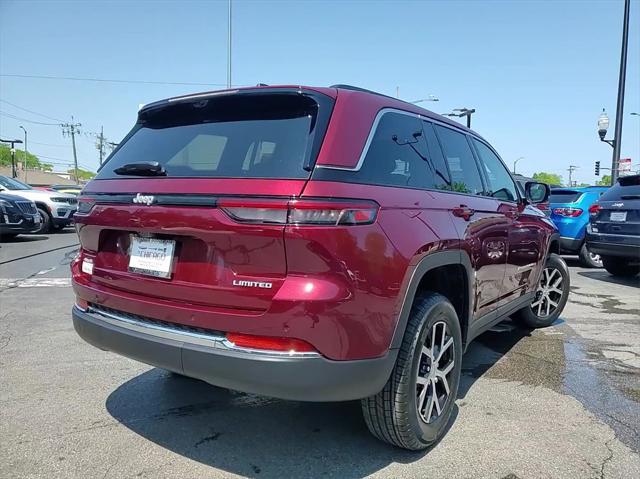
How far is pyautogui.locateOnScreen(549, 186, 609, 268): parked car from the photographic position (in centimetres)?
971

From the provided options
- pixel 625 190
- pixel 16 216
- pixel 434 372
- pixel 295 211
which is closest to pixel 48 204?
pixel 16 216

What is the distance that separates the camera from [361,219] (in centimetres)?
218

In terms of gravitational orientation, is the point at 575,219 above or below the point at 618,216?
below

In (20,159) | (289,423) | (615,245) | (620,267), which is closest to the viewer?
(289,423)

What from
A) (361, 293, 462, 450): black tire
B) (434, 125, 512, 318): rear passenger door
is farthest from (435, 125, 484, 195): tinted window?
(361, 293, 462, 450): black tire

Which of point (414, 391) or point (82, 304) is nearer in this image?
point (414, 391)

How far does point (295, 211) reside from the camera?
2061mm

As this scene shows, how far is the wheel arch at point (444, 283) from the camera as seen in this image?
240 centimetres

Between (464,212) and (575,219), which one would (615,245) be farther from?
(464,212)

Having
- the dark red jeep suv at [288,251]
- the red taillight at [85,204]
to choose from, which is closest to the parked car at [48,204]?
the red taillight at [85,204]

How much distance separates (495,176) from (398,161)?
177cm

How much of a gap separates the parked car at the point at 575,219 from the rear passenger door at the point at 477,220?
6759 mm

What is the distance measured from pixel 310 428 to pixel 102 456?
1.12m

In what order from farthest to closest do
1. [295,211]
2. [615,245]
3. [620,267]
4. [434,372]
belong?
[620,267] < [615,245] < [434,372] < [295,211]
